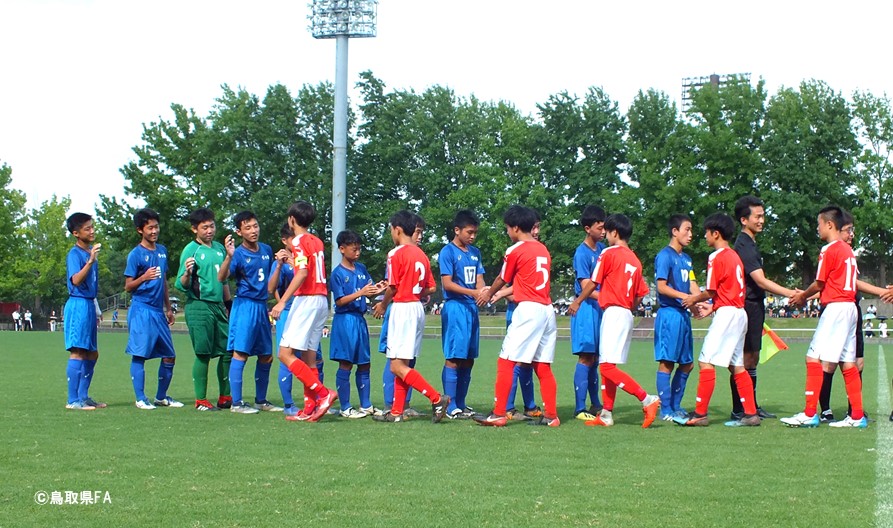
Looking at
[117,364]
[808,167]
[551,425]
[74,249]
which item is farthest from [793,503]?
[808,167]

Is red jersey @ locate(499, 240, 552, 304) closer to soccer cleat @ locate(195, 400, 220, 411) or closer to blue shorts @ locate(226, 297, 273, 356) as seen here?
blue shorts @ locate(226, 297, 273, 356)

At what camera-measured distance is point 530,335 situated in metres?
9.84

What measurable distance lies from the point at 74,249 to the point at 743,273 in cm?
770

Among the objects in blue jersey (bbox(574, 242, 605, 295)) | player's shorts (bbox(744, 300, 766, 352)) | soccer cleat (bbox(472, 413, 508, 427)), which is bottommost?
soccer cleat (bbox(472, 413, 508, 427))

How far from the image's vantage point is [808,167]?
54438 mm

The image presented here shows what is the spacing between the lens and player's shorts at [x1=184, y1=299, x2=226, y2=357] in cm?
1153

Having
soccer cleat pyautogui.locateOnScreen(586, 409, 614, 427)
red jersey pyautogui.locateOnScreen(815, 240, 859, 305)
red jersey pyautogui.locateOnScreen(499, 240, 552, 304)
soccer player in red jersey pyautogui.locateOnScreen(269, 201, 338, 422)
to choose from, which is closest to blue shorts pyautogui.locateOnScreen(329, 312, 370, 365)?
soccer player in red jersey pyautogui.locateOnScreen(269, 201, 338, 422)

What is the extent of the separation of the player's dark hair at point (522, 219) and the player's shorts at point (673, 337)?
69.4 inches

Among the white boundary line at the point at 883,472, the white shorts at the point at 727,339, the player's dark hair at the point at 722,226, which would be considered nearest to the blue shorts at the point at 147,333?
the white shorts at the point at 727,339

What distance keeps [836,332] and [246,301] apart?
21.2 ft

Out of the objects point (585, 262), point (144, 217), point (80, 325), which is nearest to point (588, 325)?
point (585, 262)

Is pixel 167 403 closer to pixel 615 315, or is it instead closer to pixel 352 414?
pixel 352 414

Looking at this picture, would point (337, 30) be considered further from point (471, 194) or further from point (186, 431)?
point (186, 431)

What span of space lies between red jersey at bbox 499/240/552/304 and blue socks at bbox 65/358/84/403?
527 centimetres
